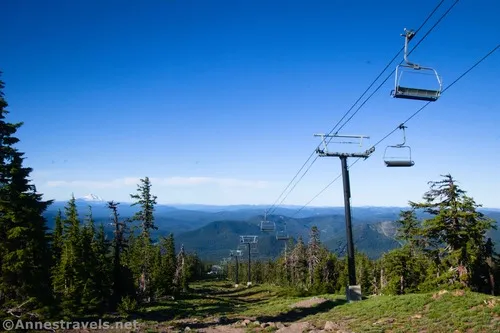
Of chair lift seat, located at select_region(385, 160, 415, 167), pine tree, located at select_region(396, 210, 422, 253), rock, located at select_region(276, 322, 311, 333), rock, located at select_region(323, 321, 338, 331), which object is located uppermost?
chair lift seat, located at select_region(385, 160, 415, 167)

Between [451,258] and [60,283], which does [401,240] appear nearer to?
[451,258]

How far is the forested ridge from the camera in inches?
760

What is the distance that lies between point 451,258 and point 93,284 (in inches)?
1522

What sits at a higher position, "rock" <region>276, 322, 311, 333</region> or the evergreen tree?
"rock" <region>276, 322, 311, 333</region>

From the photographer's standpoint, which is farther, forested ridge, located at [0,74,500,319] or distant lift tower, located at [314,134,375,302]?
distant lift tower, located at [314,134,375,302]

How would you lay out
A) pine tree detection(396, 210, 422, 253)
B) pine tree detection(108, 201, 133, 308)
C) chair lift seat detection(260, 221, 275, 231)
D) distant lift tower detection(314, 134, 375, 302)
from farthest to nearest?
pine tree detection(396, 210, 422, 253) < chair lift seat detection(260, 221, 275, 231) < pine tree detection(108, 201, 133, 308) < distant lift tower detection(314, 134, 375, 302)

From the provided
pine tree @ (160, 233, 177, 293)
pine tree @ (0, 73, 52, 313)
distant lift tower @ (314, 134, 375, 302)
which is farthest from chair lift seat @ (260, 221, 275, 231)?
pine tree @ (0, 73, 52, 313)

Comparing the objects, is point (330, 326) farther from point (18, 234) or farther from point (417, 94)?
point (18, 234)

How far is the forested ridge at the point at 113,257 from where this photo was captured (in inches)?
760

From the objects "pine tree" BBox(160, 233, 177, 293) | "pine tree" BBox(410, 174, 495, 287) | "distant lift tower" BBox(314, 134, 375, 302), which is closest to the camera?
"distant lift tower" BBox(314, 134, 375, 302)

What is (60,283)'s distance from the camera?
3762 cm

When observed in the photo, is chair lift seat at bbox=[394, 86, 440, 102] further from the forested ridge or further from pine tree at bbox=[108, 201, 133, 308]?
pine tree at bbox=[108, 201, 133, 308]

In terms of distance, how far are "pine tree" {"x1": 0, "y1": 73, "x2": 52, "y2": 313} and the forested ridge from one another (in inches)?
2.0

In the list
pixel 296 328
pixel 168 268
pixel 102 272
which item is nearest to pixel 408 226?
pixel 296 328
